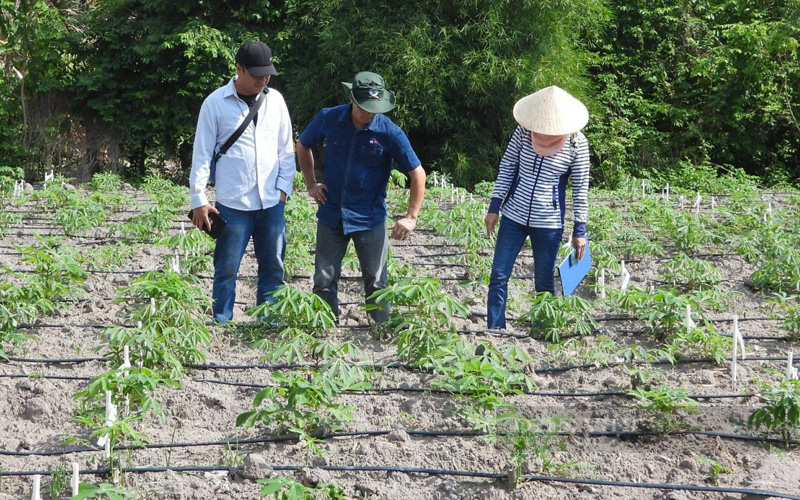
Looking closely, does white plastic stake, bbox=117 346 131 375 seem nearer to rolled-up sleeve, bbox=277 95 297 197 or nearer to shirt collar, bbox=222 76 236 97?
rolled-up sleeve, bbox=277 95 297 197

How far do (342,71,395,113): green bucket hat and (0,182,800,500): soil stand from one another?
1178mm

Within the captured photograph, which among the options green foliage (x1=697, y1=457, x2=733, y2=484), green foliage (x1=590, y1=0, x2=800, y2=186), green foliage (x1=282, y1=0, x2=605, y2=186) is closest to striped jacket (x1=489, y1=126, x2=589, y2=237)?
green foliage (x1=697, y1=457, x2=733, y2=484)

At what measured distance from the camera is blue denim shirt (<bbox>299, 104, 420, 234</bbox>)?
4555 mm

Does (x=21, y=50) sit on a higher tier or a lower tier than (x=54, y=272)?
higher

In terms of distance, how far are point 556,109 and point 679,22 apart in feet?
35.8

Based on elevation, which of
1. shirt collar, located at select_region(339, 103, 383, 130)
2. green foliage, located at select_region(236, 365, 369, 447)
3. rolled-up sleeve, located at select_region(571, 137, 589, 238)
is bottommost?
green foliage, located at select_region(236, 365, 369, 447)

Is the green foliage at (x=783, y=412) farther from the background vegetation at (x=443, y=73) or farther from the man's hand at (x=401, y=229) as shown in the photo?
the background vegetation at (x=443, y=73)

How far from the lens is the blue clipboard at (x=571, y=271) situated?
15.0 ft

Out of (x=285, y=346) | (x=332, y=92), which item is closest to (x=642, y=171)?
(x=332, y=92)

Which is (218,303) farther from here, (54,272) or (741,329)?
(741,329)

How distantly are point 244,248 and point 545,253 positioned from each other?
151 cm

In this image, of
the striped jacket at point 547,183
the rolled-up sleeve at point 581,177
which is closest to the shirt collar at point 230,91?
the striped jacket at point 547,183

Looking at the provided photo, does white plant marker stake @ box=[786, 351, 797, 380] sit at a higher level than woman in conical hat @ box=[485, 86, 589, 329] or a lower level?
lower

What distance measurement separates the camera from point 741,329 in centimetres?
521
